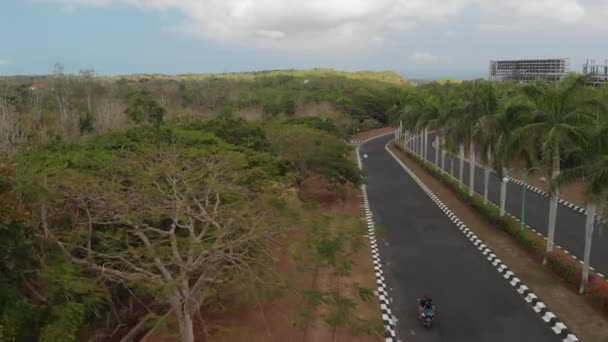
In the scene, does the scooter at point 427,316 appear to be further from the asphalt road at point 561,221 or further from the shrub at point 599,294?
the asphalt road at point 561,221

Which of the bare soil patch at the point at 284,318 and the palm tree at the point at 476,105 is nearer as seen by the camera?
the bare soil patch at the point at 284,318

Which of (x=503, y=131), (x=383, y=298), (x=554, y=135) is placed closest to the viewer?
(x=383, y=298)

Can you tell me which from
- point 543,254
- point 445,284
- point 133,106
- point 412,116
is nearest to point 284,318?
point 445,284

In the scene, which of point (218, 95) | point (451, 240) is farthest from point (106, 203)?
point (218, 95)

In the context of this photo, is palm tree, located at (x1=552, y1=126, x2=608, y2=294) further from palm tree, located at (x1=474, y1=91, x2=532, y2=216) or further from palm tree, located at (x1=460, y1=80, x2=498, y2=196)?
palm tree, located at (x1=460, y1=80, x2=498, y2=196)

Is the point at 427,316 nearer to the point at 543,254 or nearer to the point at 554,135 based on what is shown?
the point at 543,254

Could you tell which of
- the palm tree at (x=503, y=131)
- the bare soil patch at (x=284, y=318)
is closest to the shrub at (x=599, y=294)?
the palm tree at (x=503, y=131)

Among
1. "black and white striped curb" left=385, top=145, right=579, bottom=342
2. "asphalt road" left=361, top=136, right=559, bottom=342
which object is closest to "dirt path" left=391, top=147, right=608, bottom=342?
"black and white striped curb" left=385, top=145, right=579, bottom=342
